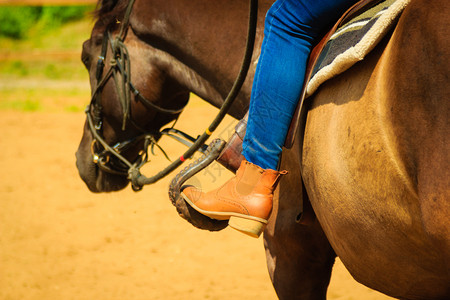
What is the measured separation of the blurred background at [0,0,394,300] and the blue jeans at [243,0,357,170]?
497 mm

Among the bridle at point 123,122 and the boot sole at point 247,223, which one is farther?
the bridle at point 123,122

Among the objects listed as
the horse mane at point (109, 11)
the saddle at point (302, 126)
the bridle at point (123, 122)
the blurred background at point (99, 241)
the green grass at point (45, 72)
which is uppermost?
the saddle at point (302, 126)

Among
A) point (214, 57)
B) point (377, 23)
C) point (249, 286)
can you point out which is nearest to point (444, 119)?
point (377, 23)

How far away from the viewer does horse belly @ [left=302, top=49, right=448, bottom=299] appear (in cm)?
134

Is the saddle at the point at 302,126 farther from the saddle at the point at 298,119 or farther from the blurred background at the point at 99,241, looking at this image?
the blurred background at the point at 99,241

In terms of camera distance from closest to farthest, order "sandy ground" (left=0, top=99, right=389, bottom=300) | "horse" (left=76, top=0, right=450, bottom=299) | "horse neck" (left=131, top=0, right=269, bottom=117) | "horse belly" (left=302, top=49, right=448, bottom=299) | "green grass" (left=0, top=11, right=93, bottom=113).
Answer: "horse" (left=76, top=0, right=450, bottom=299) → "horse belly" (left=302, top=49, right=448, bottom=299) → "horse neck" (left=131, top=0, right=269, bottom=117) → "sandy ground" (left=0, top=99, right=389, bottom=300) → "green grass" (left=0, top=11, right=93, bottom=113)

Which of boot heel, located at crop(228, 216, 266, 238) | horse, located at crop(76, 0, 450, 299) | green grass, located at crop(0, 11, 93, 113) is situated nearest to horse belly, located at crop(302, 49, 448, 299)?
horse, located at crop(76, 0, 450, 299)

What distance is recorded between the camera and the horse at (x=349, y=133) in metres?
1.24

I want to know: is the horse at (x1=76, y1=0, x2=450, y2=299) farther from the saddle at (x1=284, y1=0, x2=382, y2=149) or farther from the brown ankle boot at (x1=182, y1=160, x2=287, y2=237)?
the brown ankle boot at (x1=182, y1=160, x2=287, y2=237)

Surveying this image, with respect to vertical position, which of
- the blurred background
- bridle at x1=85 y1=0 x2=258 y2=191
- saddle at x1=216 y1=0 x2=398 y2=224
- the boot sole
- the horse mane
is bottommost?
the blurred background

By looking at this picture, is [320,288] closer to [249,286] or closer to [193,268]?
[249,286]

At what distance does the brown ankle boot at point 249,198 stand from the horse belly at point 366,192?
5.9 inches

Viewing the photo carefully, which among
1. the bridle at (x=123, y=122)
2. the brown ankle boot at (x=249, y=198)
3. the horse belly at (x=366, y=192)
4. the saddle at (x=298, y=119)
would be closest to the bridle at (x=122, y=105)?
the bridle at (x=123, y=122)

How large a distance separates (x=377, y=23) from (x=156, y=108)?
56.2 inches
